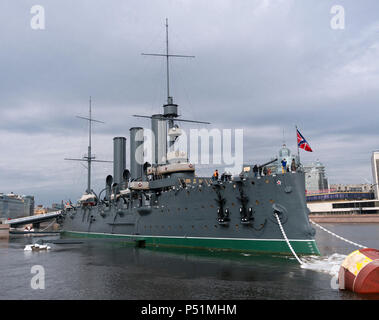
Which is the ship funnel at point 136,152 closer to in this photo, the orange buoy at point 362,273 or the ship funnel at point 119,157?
the ship funnel at point 119,157

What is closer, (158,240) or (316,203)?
(158,240)

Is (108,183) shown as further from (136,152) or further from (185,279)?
(185,279)

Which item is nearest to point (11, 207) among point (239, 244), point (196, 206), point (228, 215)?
point (196, 206)

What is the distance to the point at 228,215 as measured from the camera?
68.6ft

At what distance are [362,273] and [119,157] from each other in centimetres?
3510

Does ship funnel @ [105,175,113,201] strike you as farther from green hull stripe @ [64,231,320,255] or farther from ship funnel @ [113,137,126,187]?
green hull stripe @ [64,231,320,255]

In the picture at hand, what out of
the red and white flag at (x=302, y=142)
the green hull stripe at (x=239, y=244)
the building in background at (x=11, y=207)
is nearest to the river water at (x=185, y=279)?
the green hull stripe at (x=239, y=244)

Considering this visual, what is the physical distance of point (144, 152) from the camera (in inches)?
1375

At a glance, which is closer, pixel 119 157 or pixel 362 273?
pixel 362 273

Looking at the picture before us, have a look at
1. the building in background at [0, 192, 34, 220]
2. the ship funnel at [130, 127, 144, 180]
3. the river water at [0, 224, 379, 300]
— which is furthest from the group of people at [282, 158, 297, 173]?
the building in background at [0, 192, 34, 220]

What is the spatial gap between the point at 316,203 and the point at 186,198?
84.8 metres
